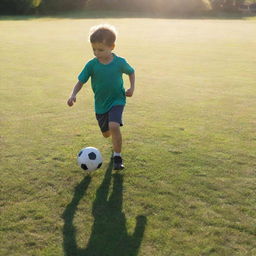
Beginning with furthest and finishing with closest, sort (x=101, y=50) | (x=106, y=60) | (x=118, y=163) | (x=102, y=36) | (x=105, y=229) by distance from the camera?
(x=106, y=60)
(x=118, y=163)
(x=101, y=50)
(x=102, y=36)
(x=105, y=229)

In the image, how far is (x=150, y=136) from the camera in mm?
6086

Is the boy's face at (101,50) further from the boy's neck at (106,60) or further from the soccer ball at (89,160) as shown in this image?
the soccer ball at (89,160)

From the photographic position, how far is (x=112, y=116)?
16.3 ft

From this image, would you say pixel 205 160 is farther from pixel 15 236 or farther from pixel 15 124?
pixel 15 124

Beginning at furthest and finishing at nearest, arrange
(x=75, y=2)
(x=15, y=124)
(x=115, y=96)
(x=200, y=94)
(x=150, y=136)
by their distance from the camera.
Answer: (x=75, y=2)
(x=200, y=94)
(x=15, y=124)
(x=150, y=136)
(x=115, y=96)

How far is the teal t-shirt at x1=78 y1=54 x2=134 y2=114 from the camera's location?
4984 mm

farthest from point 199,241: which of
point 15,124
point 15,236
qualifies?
point 15,124

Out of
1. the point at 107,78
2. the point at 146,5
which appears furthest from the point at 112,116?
the point at 146,5

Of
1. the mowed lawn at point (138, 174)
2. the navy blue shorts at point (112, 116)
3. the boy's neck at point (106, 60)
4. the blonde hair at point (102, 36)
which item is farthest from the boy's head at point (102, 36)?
the mowed lawn at point (138, 174)

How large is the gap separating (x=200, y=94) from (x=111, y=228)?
5718 millimetres

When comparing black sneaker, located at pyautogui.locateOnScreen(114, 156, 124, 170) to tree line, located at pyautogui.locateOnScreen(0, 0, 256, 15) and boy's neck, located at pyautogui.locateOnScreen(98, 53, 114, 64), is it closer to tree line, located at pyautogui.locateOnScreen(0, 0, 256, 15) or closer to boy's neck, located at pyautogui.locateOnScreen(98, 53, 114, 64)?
boy's neck, located at pyautogui.locateOnScreen(98, 53, 114, 64)

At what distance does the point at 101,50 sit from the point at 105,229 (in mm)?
2228

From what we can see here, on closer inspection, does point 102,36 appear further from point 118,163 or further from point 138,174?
point 138,174

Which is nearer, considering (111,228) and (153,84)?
(111,228)
